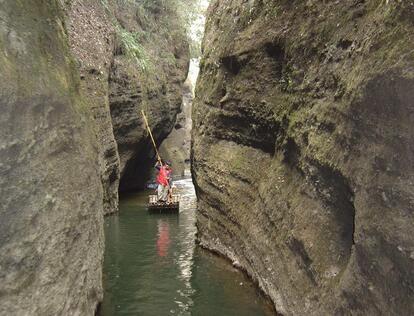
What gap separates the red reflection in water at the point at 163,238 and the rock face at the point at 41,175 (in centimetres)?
632

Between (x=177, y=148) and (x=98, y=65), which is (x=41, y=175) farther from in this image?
(x=177, y=148)

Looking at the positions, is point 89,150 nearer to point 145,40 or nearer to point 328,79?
point 328,79

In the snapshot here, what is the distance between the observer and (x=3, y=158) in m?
5.36

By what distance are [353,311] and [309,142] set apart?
3.03 metres

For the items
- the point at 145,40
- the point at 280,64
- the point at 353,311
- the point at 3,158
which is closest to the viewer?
the point at 3,158

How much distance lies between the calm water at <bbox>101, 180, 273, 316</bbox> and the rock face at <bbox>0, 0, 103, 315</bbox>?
93.8 inches

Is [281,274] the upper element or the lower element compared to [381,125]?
lower

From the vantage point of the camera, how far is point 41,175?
5934mm

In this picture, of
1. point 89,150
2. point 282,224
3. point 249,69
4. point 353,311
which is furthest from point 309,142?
point 249,69

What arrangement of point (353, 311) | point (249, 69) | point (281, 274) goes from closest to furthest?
point (353, 311) < point (281, 274) < point (249, 69)

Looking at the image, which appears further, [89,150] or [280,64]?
[280,64]

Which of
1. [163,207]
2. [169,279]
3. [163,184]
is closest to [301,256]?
[169,279]

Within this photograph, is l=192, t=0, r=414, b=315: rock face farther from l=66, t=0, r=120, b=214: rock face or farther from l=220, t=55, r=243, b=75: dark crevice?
l=66, t=0, r=120, b=214: rock face

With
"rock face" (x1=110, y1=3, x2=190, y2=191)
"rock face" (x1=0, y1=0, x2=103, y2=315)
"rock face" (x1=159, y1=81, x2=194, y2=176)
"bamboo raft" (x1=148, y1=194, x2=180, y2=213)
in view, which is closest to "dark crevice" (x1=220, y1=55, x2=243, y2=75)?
"rock face" (x1=0, y1=0, x2=103, y2=315)
